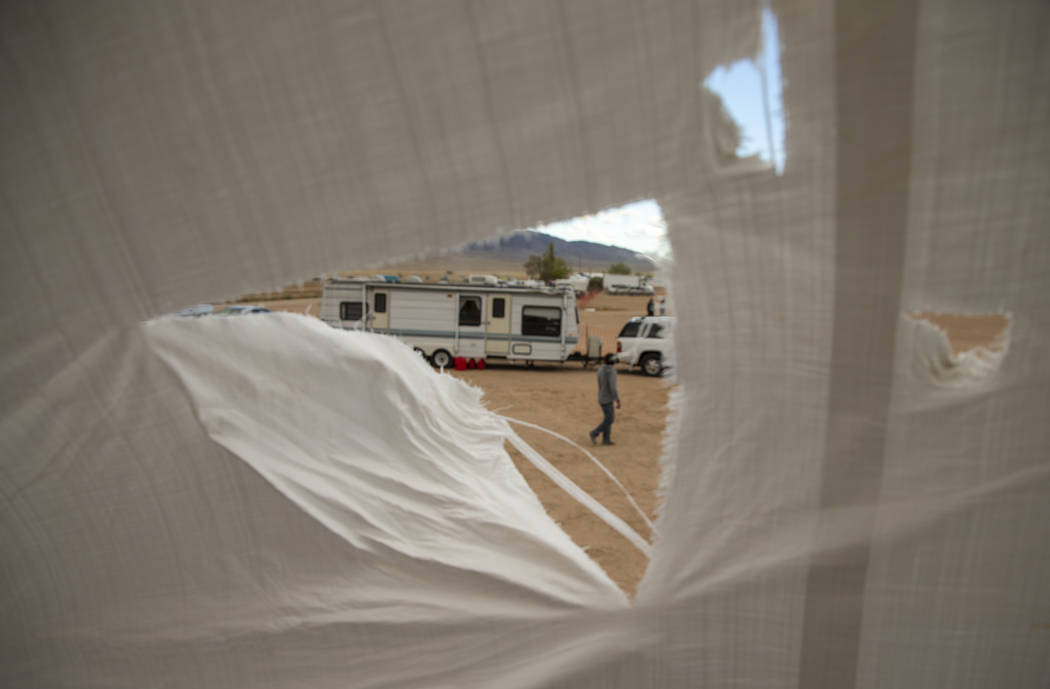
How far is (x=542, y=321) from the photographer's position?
14.4 m

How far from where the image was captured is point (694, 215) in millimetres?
1235

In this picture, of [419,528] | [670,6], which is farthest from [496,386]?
[670,6]

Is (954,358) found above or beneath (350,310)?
above

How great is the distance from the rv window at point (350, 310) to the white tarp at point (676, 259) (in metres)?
13.0

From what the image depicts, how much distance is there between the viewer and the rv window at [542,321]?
1428 centimetres

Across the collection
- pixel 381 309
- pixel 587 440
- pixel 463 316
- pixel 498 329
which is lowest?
pixel 587 440

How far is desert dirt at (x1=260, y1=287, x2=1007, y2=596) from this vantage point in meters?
4.24

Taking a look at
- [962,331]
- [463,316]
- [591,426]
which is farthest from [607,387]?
[463,316]

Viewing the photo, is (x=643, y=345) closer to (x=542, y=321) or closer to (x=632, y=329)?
(x=632, y=329)

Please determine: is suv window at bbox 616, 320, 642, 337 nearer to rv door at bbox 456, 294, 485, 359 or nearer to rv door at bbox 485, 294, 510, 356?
rv door at bbox 485, 294, 510, 356

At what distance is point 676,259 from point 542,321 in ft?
43.0

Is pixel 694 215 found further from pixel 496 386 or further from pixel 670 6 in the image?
pixel 496 386

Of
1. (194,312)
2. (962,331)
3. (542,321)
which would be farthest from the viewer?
(542,321)

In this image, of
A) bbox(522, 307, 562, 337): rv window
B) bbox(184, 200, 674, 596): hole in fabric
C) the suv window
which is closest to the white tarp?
bbox(184, 200, 674, 596): hole in fabric
